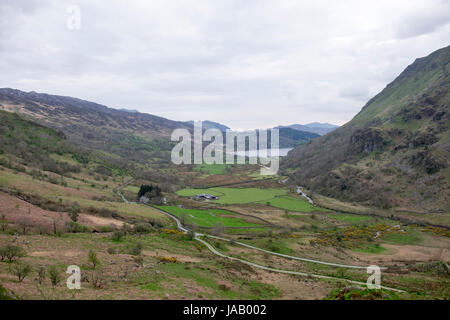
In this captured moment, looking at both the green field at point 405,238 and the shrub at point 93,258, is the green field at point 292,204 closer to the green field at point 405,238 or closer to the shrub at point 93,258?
the green field at point 405,238

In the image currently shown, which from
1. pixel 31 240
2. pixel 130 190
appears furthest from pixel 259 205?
pixel 31 240

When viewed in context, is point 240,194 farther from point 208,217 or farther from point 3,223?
point 3,223

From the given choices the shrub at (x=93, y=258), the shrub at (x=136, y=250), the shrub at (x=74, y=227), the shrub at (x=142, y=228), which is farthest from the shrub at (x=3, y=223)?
the shrub at (x=142, y=228)

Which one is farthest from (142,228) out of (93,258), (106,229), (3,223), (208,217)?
(208,217)

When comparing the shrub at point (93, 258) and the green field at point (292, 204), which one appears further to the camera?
the green field at point (292, 204)

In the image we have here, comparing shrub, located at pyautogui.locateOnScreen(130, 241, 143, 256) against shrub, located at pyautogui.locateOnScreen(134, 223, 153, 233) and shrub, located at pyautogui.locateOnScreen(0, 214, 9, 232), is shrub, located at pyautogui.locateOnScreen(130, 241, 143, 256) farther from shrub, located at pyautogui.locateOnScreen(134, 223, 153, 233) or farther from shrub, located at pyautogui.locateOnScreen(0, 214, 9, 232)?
shrub, located at pyautogui.locateOnScreen(0, 214, 9, 232)

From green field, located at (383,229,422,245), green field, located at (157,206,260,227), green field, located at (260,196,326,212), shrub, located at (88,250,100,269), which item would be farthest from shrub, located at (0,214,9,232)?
green field, located at (260,196,326,212)
